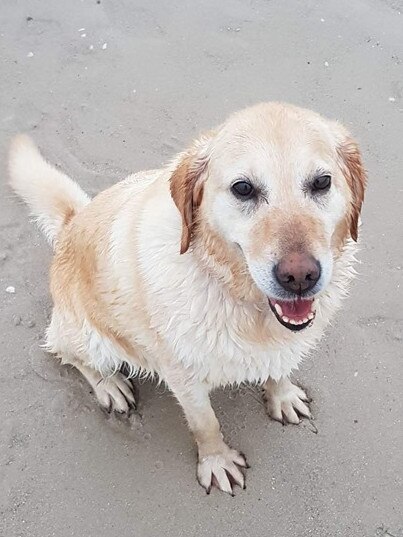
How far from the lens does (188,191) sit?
2.32 m

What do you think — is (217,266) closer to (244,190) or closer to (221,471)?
(244,190)

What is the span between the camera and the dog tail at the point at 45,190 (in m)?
3.31

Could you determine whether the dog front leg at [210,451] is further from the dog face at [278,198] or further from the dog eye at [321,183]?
the dog eye at [321,183]

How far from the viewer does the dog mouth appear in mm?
2242

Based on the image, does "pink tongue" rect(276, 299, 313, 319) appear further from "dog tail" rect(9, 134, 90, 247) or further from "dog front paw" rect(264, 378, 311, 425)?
"dog tail" rect(9, 134, 90, 247)

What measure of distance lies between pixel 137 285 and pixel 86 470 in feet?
3.23

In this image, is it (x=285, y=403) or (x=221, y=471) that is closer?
(x=221, y=471)

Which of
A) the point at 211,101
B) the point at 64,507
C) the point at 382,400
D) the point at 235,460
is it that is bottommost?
the point at 64,507

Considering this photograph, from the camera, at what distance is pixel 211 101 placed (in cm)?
448

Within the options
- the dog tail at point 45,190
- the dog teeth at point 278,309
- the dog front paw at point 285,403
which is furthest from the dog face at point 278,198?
the dog tail at point 45,190

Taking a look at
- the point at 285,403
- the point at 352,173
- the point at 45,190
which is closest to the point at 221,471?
the point at 285,403

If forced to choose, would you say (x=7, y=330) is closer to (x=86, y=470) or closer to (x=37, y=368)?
(x=37, y=368)

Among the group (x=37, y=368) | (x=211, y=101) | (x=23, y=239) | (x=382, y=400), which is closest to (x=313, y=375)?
(x=382, y=400)

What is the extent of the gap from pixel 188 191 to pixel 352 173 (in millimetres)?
591
